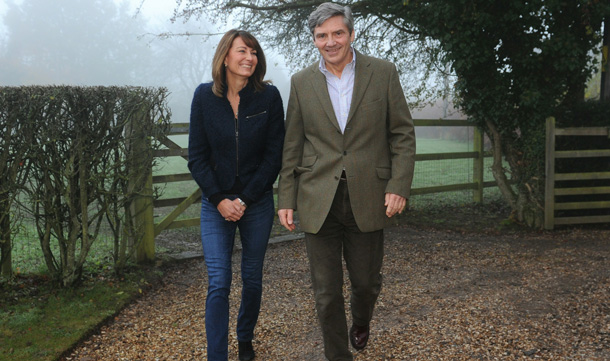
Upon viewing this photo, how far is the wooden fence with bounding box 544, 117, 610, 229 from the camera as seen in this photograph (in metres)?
8.21

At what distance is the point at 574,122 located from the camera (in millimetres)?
8828

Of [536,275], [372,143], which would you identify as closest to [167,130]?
[372,143]

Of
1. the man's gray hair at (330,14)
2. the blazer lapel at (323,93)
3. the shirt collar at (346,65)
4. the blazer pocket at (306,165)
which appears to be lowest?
the blazer pocket at (306,165)

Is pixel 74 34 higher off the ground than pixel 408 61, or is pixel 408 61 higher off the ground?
pixel 74 34

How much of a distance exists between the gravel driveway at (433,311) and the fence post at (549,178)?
4.26ft

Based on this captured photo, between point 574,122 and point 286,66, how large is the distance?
5613 millimetres

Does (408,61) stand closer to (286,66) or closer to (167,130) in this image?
(286,66)

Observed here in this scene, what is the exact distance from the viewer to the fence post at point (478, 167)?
1085 cm

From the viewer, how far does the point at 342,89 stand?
3252 millimetres

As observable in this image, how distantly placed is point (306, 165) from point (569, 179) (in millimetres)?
6447

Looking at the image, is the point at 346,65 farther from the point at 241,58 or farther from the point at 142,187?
the point at 142,187

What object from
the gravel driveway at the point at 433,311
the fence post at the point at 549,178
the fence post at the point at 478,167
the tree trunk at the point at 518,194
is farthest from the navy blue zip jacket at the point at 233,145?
the fence post at the point at 478,167

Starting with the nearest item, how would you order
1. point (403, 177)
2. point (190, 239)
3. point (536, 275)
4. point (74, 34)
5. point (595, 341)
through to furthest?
point (403, 177)
point (595, 341)
point (536, 275)
point (190, 239)
point (74, 34)

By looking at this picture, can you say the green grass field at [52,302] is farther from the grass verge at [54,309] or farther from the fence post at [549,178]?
the fence post at [549,178]
